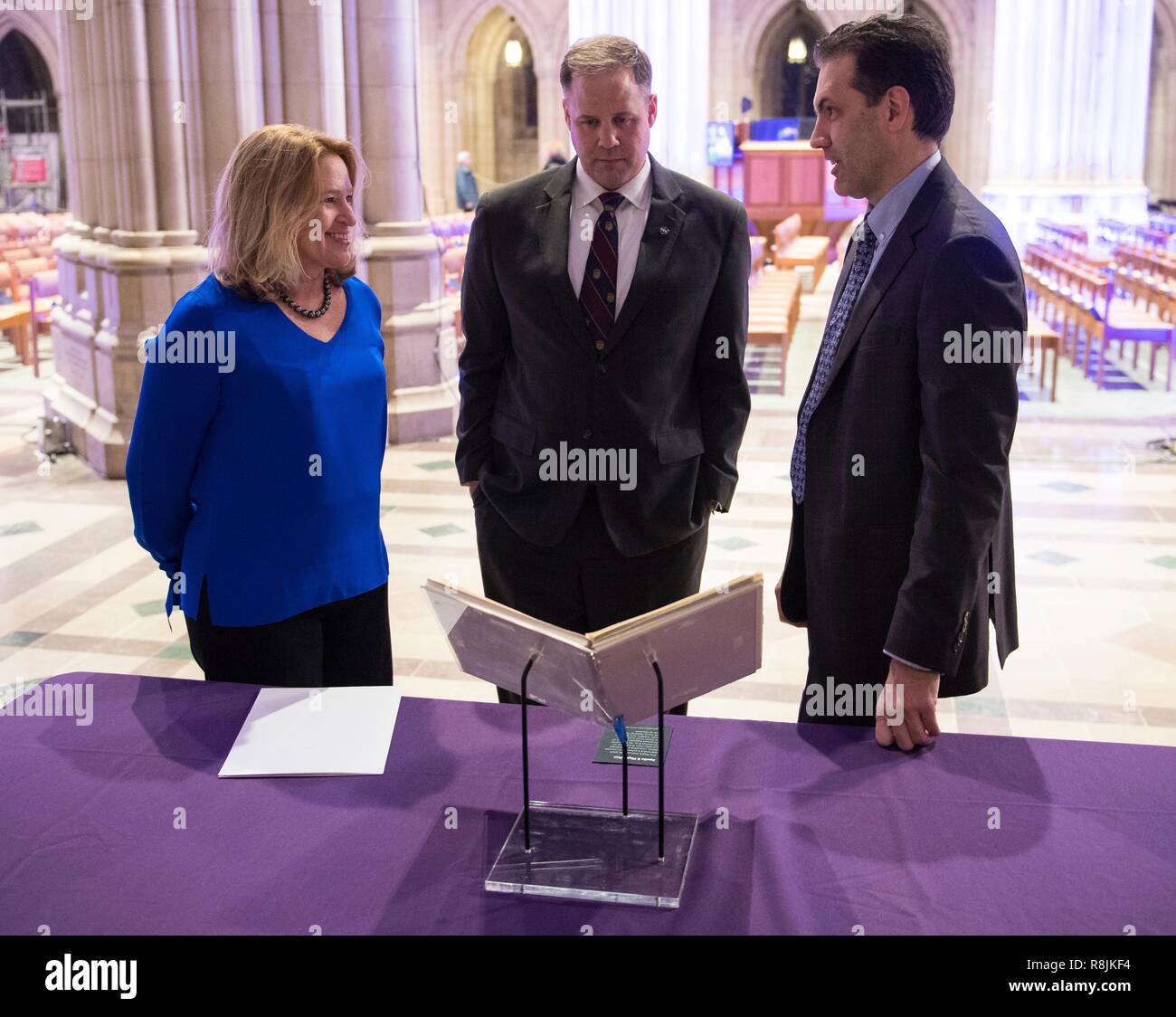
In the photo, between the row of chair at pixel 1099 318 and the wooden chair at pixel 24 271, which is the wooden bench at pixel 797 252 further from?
the wooden chair at pixel 24 271

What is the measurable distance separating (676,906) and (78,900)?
2.65 feet

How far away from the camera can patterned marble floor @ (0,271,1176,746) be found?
4.67m

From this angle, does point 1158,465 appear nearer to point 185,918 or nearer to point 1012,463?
point 1012,463

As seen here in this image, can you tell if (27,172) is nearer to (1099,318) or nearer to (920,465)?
(1099,318)

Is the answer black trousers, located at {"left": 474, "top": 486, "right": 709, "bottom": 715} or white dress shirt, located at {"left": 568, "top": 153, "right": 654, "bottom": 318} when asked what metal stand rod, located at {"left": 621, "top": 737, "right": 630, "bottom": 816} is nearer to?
black trousers, located at {"left": 474, "top": 486, "right": 709, "bottom": 715}

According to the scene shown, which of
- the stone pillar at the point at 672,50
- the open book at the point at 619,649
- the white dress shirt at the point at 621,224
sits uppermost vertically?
the stone pillar at the point at 672,50

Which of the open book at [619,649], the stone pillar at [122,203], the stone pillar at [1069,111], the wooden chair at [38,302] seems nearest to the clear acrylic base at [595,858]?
the open book at [619,649]

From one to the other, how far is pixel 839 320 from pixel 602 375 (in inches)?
25.1

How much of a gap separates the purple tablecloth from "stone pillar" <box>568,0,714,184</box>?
527 inches

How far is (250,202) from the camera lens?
254 cm

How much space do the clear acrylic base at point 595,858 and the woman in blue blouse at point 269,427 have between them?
0.90m

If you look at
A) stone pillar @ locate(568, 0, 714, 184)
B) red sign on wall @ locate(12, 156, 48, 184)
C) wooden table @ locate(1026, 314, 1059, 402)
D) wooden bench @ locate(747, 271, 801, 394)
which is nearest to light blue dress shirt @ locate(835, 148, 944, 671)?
wooden bench @ locate(747, 271, 801, 394)

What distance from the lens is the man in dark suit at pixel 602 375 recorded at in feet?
9.60
